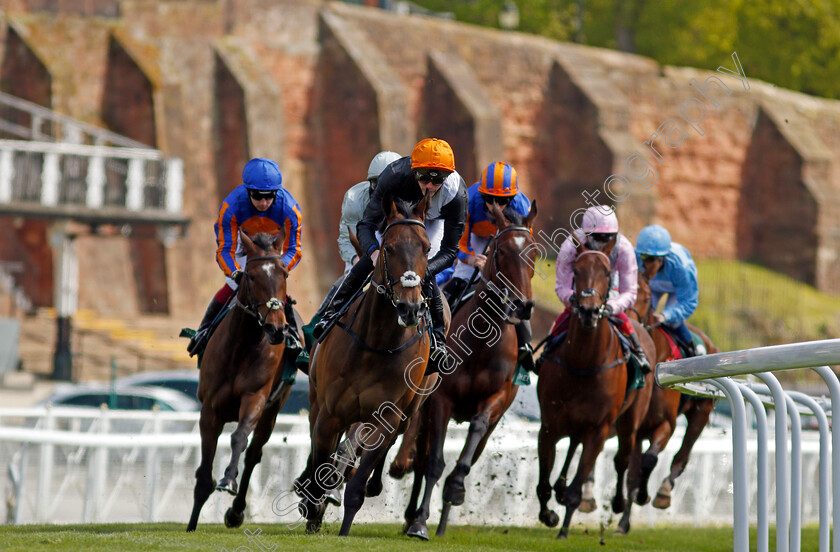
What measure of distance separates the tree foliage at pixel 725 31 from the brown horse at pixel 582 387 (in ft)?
120

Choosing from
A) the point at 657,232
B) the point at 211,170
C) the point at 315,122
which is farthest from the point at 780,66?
the point at 657,232

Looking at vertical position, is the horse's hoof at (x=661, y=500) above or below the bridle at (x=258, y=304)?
below

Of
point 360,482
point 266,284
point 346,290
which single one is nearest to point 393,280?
point 346,290

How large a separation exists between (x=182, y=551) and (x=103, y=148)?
22310mm

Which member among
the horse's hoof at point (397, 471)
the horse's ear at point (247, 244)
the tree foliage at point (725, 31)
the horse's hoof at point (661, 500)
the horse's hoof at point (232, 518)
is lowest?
the horse's hoof at point (661, 500)

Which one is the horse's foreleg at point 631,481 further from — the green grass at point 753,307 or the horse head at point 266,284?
the green grass at point 753,307

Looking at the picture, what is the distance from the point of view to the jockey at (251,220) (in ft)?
30.0

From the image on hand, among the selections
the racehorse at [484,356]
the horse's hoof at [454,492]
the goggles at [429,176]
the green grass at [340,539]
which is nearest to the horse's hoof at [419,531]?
the green grass at [340,539]

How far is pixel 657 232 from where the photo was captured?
497 inches

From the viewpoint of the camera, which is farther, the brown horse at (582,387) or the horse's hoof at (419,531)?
the brown horse at (582,387)

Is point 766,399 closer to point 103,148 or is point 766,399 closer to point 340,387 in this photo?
point 340,387

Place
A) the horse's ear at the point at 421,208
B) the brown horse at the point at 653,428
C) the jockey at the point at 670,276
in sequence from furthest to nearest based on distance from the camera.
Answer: the jockey at the point at 670,276
the brown horse at the point at 653,428
the horse's ear at the point at 421,208

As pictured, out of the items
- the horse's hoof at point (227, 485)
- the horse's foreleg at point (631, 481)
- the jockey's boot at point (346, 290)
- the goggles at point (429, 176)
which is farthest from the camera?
the horse's foreleg at point (631, 481)

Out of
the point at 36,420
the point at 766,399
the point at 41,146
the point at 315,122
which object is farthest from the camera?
the point at 315,122
